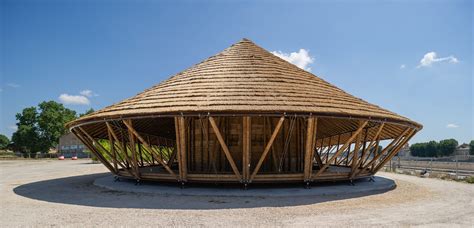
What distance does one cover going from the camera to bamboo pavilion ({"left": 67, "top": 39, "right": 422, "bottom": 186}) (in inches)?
446

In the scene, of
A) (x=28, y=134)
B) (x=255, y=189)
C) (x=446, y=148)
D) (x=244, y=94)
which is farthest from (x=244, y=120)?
(x=446, y=148)

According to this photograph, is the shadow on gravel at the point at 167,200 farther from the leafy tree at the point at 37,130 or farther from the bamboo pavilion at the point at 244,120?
the leafy tree at the point at 37,130

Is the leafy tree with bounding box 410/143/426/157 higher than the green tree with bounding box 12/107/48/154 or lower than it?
lower

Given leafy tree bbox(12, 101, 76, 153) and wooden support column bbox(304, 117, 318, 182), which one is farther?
leafy tree bbox(12, 101, 76, 153)

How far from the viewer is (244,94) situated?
12.2 m

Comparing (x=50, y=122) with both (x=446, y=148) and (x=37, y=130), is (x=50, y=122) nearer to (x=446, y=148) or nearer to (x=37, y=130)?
(x=37, y=130)

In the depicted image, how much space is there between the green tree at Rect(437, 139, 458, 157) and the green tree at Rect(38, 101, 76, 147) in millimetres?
120417

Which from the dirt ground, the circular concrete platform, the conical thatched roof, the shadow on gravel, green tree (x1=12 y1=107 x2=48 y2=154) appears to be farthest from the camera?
green tree (x1=12 y1=107 x2=48 y2=154)

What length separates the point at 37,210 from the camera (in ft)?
28.2

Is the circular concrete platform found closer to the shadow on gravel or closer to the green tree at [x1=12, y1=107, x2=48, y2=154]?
the shadow on gravel

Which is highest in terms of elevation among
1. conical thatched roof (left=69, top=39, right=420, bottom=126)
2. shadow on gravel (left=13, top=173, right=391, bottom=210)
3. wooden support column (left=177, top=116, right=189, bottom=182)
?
conical thatched roof (left=69, top=39, right=420, bottom=126)

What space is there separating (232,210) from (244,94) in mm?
4898

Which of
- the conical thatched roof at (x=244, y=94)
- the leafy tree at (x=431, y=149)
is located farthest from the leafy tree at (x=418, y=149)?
the conical thatched roof at (x=244, y=94)

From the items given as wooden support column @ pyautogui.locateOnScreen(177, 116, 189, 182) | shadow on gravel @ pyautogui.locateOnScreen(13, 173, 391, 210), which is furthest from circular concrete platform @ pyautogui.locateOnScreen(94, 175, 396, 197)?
wooden support column @ pyautogui.locateOnScreen(177, 116, 189, 182)
